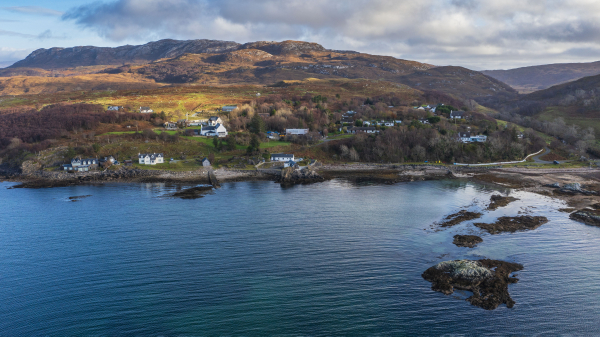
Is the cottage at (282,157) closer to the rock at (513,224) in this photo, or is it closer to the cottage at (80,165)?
the cottage at (80,165)

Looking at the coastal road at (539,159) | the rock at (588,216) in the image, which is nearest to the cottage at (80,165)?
the rock at (588,216)

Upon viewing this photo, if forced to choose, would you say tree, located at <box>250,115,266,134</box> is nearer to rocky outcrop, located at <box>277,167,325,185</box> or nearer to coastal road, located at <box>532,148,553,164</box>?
rocky outcrop, located at <box>277,167,325,185</box>

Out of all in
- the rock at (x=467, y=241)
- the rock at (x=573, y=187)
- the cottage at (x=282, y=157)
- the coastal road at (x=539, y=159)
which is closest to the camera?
the rock at (x=467, y=241)

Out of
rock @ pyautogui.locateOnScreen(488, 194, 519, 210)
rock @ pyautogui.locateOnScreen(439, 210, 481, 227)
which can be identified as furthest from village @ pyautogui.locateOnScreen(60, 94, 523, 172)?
rock @ pyautogui.locateOnScreen(488, 194, 519, 210)

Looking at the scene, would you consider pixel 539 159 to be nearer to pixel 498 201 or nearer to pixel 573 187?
pixel 573 187

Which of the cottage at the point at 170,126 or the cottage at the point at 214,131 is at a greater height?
the cottage at the point at 170,126

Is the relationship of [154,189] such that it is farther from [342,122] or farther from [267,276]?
[342,122]

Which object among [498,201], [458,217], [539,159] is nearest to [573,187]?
[498,201]
